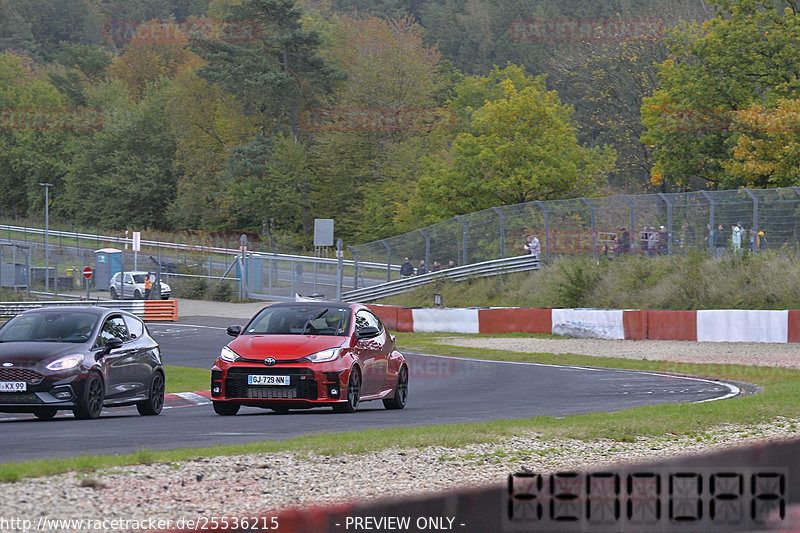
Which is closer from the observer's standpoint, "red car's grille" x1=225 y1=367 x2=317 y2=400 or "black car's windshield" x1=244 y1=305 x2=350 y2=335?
"red car's grille" x1=225 y1=367 x2=317 y2=400

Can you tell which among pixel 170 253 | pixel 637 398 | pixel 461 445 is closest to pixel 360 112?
pixel 170 253

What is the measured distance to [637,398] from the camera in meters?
16.8

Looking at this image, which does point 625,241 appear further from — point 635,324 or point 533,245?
point 635,324

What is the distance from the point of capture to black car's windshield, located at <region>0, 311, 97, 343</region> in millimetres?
14414

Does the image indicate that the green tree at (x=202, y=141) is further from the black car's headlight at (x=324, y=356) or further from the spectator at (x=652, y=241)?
the black car's headlight at (x=324, y=356)

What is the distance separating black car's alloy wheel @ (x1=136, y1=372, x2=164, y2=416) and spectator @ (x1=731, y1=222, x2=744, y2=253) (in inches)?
894

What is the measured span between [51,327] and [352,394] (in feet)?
13.5

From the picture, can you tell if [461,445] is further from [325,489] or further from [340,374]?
[340,374]

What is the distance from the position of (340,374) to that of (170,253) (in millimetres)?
50662

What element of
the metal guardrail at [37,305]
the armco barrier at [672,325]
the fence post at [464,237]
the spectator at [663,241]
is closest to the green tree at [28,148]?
the metal guardrail at [37,305]

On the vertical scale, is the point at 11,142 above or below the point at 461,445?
above

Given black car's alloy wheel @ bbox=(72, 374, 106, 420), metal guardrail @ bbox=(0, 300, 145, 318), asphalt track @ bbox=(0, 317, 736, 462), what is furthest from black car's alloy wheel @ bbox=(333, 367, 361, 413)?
metal guardrail @ bbox=(0, 300, 145, 318)

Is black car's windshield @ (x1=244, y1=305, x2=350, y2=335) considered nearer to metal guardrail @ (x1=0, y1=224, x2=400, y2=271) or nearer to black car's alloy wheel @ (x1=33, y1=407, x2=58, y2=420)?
black car's alloy wheel @ (x1=33, y1=407, x2=58, y2=420)

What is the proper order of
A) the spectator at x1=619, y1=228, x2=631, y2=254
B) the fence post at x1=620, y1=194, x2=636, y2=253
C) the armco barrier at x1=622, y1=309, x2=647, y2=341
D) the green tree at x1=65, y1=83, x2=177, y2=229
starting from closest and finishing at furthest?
the armco barrier at x1=622, y1=309, x2=647, y2=341
the fence post at x1=620, y1=194, x2=636, y2=253
the spectator at x1=619, y1=228, x2=631, y2=254
the green tree at x1=65, y1=83, x2=177, y2=229
